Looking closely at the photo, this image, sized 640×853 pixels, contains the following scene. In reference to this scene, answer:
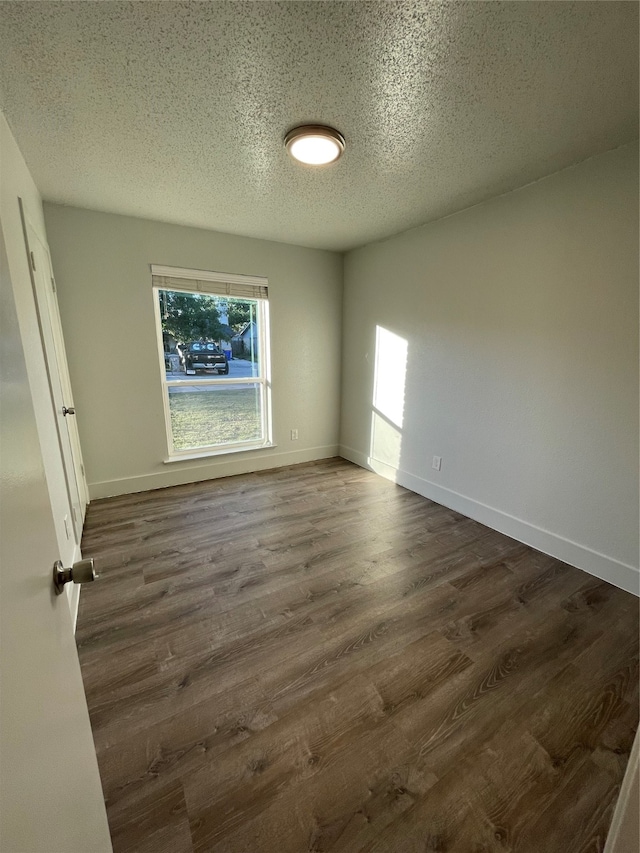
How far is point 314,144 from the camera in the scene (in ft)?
5.57

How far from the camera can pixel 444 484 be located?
2938mm

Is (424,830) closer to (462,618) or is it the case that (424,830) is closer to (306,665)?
(306,665)

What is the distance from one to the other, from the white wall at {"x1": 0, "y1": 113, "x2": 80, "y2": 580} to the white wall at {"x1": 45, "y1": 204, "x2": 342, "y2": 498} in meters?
0.69

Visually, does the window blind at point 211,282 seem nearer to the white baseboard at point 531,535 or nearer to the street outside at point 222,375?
the street outside at point 222,375

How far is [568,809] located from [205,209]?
11.9 ft

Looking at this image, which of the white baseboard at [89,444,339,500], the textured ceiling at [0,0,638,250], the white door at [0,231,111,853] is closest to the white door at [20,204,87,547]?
the white baseboard at [89,444,339,500]

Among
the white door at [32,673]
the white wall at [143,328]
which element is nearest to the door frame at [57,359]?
the white wall at [143,328]

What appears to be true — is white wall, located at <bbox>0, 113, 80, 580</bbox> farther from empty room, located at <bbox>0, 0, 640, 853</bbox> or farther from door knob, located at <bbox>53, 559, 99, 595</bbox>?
door knob, located at <bbox>53, 559, 99, 595</bbox>

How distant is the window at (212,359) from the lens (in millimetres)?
3117

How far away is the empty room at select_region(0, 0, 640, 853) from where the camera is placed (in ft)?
3.26

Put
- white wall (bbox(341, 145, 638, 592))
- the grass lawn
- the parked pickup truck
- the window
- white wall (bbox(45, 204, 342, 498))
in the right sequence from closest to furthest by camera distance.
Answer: white wall (bbox(341, 145, 638, 592)) < white wall (bbox(45, 204, 342, 498)) < the window < the parked pickup truck < the grass lawn

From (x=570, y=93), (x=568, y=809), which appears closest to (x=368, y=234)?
(x=570, y=93)

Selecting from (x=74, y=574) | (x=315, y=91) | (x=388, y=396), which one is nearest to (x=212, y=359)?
(x=388, y=396)

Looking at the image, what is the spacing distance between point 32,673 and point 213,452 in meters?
3.05
